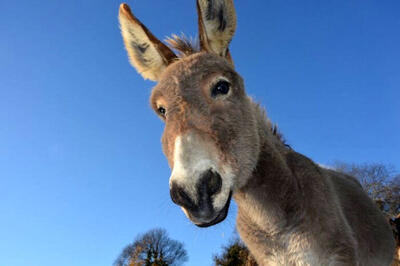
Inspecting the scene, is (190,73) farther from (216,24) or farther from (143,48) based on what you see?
(143,48)

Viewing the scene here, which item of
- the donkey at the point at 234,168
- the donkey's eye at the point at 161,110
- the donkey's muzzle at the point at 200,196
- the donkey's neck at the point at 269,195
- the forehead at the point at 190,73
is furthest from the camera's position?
the donkey's eye at the point at 161,110

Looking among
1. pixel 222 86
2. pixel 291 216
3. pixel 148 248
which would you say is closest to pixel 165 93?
pixel 222 86

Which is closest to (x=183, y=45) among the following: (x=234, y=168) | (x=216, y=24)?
(x=216, y=24)

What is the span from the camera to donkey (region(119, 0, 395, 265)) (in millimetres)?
2090

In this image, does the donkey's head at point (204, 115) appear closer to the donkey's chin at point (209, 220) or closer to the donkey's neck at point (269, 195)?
the donkey's chin at point (209, 220)

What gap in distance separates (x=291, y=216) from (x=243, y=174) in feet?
2.44

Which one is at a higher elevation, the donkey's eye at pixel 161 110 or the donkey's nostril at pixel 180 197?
the donkey's eye at pixel 161 110

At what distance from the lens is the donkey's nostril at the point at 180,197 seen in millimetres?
1991

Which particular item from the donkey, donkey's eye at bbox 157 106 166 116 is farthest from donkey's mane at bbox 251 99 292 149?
donkey's eye at bbox 157 106 166 116

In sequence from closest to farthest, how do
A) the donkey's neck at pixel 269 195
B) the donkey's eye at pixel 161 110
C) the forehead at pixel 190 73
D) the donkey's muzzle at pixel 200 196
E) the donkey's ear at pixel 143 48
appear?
1. the donkey's muzzle at pixel 200 196
2. the forehead at pixel 190 73
3. the donkey's neck at pixel 269 195
4. the donkey's eye at pixel 161 110
5. the donkey's ear at pixel 143 48

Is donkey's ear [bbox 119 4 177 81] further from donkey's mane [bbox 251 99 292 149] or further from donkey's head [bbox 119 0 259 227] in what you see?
donkey's mane [bbox 251 99 292 149]

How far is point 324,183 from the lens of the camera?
3.17 meters

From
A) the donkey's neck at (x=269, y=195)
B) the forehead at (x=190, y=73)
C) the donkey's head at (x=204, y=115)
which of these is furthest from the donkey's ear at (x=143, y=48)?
the donkey's neck at (x=269, y=195)

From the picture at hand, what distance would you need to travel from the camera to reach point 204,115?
246cm
